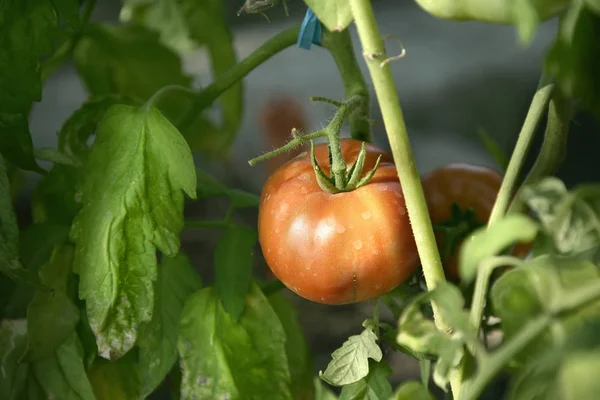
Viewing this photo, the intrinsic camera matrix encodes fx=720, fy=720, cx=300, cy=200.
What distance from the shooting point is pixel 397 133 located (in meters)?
0.38

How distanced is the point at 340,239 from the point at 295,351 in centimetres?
26

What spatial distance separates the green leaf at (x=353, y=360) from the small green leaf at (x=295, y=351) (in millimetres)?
210

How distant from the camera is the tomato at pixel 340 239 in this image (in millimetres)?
419

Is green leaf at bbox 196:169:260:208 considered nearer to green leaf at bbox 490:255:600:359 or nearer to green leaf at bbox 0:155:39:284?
green leaf at bbox 0:155:39:284

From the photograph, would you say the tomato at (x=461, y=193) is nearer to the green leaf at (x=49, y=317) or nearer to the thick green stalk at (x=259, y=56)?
the thick green stalk at (x=259, y=56)

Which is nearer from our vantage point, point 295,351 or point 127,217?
point 127,217

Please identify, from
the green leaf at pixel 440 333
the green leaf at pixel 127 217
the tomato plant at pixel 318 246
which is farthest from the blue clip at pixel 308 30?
the green leaf at pixel 440 333

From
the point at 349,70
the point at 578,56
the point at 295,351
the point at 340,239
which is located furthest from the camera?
the point at 295,351

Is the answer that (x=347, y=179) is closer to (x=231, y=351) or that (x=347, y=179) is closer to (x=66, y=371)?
(x=231, y=351)

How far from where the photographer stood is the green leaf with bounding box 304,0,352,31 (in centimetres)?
37

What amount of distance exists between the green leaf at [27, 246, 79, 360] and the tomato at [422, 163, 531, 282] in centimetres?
27

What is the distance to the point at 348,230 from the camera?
0.42 metres

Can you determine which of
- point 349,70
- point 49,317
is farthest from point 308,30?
point 49,317

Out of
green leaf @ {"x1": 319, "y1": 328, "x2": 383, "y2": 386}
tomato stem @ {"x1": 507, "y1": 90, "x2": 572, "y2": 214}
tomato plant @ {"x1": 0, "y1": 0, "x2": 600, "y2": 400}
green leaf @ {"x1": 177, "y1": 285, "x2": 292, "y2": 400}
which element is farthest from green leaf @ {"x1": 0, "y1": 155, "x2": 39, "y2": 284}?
tomato stem @ {"x1": 507, "y1": 90, "x2": 572, "y2": 214}
